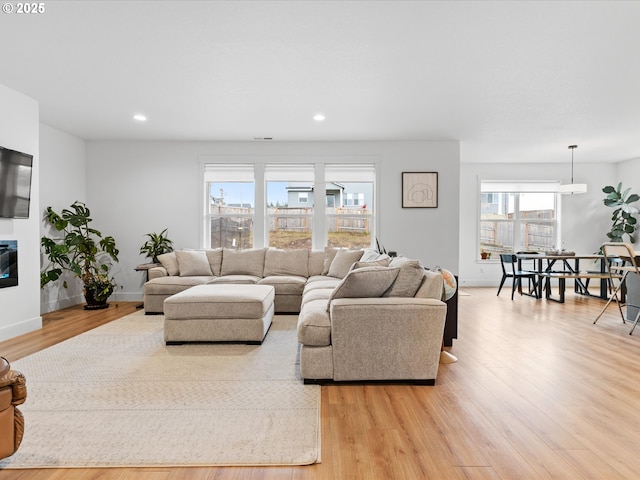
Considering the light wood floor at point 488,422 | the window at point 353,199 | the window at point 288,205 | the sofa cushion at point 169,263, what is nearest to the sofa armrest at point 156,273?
the sofa cushion at point 169,263

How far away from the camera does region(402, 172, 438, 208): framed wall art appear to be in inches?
246

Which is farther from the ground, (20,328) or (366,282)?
(366,282)

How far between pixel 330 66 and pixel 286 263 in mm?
3132

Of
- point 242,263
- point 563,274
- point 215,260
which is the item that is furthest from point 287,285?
point 563,274

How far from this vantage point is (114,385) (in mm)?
2650

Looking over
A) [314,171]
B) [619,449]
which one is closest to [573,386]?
[619,449]

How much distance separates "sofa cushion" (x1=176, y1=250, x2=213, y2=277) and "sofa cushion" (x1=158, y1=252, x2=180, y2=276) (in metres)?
0.06

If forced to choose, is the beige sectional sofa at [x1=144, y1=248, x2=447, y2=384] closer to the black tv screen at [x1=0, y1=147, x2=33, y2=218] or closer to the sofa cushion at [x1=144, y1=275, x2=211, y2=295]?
the sofa cushion at [x1=144, y1=275, x2=211, y2=295]

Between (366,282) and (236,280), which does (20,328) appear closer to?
(236,280)

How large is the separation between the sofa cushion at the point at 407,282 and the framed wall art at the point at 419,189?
3615 millimetres

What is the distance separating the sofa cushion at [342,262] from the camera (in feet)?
18.0

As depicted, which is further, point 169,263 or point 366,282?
point 169,263

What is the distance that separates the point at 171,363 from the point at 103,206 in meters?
4.31

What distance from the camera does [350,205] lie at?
21.3ft
